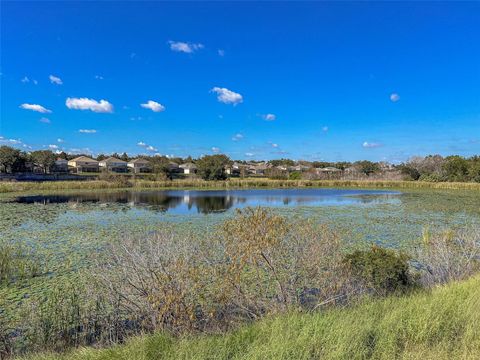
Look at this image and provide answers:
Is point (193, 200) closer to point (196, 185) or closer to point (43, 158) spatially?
point (196, 185)

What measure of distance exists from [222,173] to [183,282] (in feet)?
179

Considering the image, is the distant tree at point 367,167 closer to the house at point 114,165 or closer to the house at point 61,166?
the house at point 114,165

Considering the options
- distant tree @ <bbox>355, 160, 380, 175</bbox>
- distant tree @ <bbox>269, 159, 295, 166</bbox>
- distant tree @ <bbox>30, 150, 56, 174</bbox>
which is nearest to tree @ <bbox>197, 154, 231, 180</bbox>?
distant tree @ <bbox>30, 150, 56, 174</bbox>

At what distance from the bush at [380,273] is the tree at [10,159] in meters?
70.6

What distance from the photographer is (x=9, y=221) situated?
715 inches

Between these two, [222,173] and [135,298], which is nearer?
[135,298]

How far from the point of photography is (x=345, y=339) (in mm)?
3684

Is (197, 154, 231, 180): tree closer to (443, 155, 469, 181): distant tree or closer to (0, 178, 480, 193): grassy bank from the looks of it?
(0, 178, 480, 193): grassy bank

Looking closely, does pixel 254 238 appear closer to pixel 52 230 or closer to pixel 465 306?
pixel 465 306

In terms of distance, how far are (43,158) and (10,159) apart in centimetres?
949

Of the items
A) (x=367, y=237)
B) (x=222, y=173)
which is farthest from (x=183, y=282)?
(x=222, y=173)

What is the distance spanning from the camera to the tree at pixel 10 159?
2402 inches

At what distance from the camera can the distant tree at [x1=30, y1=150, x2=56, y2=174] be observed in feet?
234

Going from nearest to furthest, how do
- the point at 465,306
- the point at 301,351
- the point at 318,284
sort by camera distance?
the point at 301,351 < the point at 465,306 < the point at 318,284
